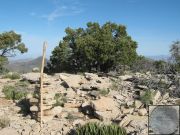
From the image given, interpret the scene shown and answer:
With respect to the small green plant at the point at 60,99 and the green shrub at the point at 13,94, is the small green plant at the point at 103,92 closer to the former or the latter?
the small green plant at the point at 60,99

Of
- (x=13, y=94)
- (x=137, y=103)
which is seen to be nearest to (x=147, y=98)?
(x=137, y=103)

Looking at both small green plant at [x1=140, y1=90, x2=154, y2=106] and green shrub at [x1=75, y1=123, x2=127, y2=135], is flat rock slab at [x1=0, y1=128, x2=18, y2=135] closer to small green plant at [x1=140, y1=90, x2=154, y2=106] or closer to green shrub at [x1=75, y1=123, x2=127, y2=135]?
green shrub at [x1=75, y1=123, x2=127, y2=135]

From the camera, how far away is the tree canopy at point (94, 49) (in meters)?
30.3

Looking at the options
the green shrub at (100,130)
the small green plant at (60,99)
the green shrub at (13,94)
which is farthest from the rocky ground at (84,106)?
the green shrub at (100,130)

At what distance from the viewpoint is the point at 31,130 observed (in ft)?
40.4

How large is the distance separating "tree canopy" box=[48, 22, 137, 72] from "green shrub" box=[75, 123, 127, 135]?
1890cm

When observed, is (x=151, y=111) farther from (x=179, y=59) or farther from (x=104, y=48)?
(x=104, y=48)

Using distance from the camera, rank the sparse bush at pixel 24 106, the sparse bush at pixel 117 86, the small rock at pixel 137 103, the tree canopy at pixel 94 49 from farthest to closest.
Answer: the tree canopy at pixel 94 49 → the sparse bush at pixel 117 86 → the sparse bush at pixel 24 106 → the small rock at pixel 137 103

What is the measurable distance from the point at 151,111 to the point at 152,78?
1329 centimetres

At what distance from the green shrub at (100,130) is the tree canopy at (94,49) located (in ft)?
62.0

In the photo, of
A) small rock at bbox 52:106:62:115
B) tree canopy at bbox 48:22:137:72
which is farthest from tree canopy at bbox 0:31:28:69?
small rock at bbox 52:106:62:115

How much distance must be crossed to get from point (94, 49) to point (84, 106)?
16889 millimetres

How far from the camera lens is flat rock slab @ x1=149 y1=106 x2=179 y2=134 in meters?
4.57

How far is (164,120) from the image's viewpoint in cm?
462
